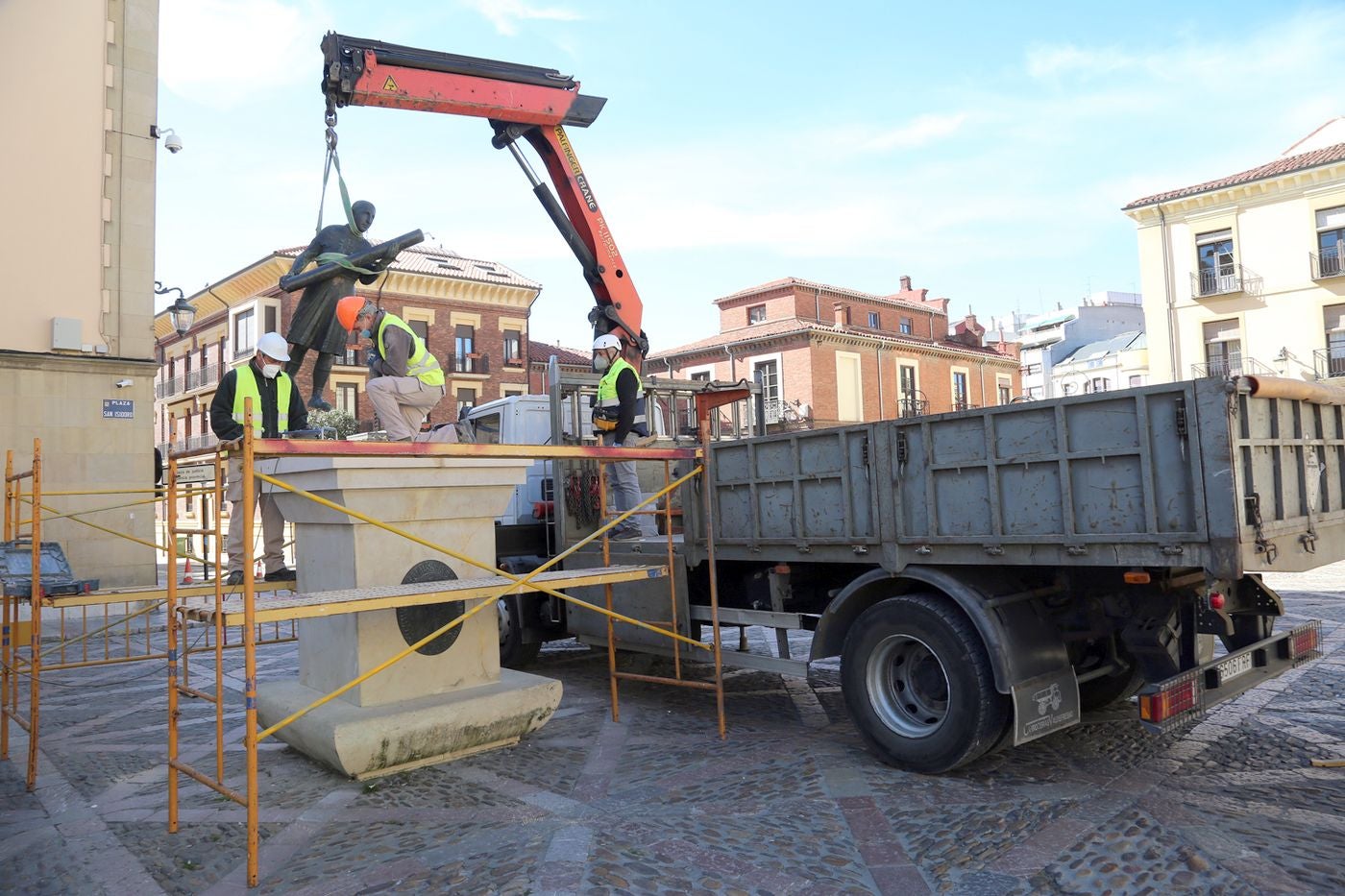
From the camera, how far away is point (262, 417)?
6949 millimetres

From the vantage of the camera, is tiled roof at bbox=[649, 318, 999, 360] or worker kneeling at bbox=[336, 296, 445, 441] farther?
tiled roof at bbox=[649, 318, 999, 360]

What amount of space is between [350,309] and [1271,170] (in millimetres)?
34341

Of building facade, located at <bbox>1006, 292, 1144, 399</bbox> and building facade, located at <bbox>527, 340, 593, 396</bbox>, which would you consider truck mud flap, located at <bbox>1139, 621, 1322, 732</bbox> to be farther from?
building facade, located at <bbox>1006, 292, 1144, 399</bbox>

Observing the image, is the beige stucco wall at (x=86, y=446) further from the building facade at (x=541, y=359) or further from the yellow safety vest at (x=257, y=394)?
the building facade at (x=541, y=359)

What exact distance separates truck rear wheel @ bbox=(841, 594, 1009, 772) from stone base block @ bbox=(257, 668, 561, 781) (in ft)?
6.95

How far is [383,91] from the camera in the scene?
320 inches

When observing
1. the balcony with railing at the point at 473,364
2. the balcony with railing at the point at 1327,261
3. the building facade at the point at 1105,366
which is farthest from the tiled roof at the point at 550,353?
the balcony with railing at the point at 1327,261

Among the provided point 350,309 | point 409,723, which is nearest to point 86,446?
point 350,309

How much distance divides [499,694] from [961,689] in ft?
9.41

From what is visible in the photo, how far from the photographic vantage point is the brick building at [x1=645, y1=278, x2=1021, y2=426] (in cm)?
3981

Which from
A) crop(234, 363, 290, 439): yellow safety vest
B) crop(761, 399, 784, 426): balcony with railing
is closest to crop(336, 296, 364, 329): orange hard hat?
crop(234, 363, 290, 439): yellow safety vest

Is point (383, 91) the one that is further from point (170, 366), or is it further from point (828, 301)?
point (170, 366)

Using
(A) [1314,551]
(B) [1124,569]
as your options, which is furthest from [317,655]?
(A) [1314,551]

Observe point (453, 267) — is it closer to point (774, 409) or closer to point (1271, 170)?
point (774, 409)
